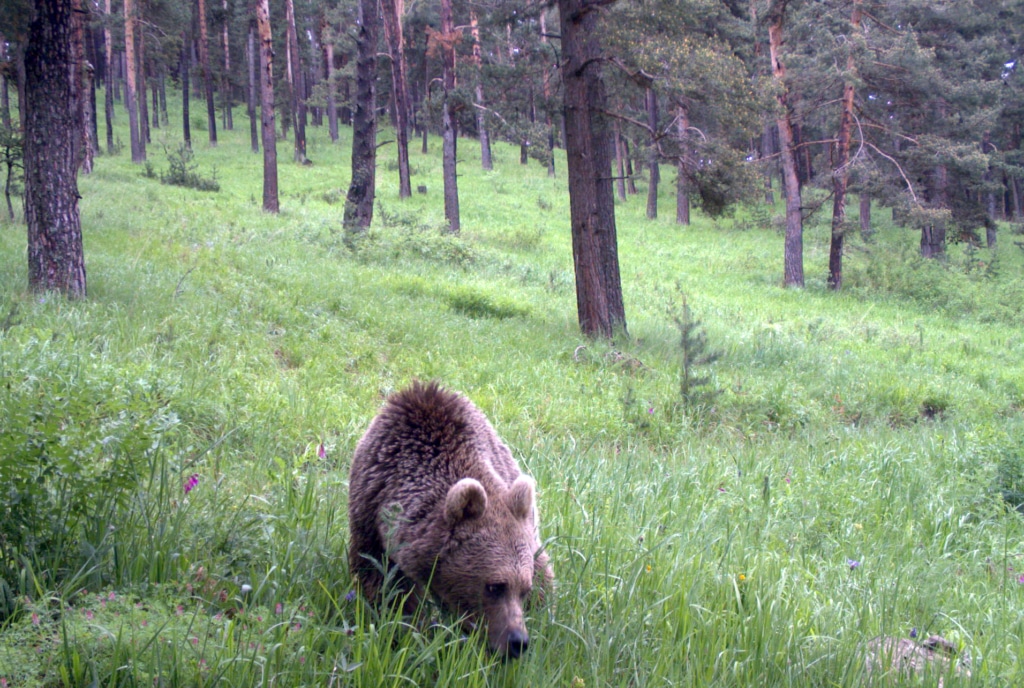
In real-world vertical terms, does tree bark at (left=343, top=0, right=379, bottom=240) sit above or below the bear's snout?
above

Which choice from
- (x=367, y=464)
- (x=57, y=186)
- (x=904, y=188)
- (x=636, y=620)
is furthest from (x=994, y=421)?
(x=904, y=188)

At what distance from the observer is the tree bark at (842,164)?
27969mm

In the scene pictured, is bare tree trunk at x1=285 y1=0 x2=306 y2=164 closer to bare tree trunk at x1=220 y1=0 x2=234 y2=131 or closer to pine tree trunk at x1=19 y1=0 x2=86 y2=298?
bare tree trunk at x1=220 y1=0 x2=234 y2=131

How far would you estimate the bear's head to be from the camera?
3512mm

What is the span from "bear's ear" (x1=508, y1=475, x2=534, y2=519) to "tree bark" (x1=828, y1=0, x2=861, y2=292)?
90.2 feet

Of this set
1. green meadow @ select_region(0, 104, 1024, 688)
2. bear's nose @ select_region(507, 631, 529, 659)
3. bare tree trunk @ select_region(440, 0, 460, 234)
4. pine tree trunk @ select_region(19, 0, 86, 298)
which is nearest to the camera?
bear's nose @ select_region(507, 631, 529, 659)

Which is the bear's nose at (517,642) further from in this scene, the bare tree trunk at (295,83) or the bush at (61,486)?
the bare tree trunk at (295,83)

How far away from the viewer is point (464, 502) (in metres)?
3.54

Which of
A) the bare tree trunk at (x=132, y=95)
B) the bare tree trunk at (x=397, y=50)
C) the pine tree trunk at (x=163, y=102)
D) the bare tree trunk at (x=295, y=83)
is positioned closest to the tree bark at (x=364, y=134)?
the bare tree trunk at (x=397, y=50)

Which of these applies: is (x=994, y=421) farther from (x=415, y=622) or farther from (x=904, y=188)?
(x=904, y=188)

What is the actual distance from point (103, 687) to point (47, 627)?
0.33 metres

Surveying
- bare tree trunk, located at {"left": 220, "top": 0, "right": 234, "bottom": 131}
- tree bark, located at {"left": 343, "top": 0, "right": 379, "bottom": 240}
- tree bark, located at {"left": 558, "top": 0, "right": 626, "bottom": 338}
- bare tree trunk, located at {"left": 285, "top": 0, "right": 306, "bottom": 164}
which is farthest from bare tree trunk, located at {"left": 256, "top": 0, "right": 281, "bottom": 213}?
bare tree trunk, located at {"left": 220, "top": 0, "right": 234, "bottom": 131}

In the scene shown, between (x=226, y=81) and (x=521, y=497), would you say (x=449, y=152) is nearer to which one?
(x=521, y=497)

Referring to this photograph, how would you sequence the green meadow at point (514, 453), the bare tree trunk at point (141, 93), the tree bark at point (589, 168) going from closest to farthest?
the green meadow at point (514, 453)
the tree bark at point (589, 168)
the bare tree trunk at point (141, 93)
